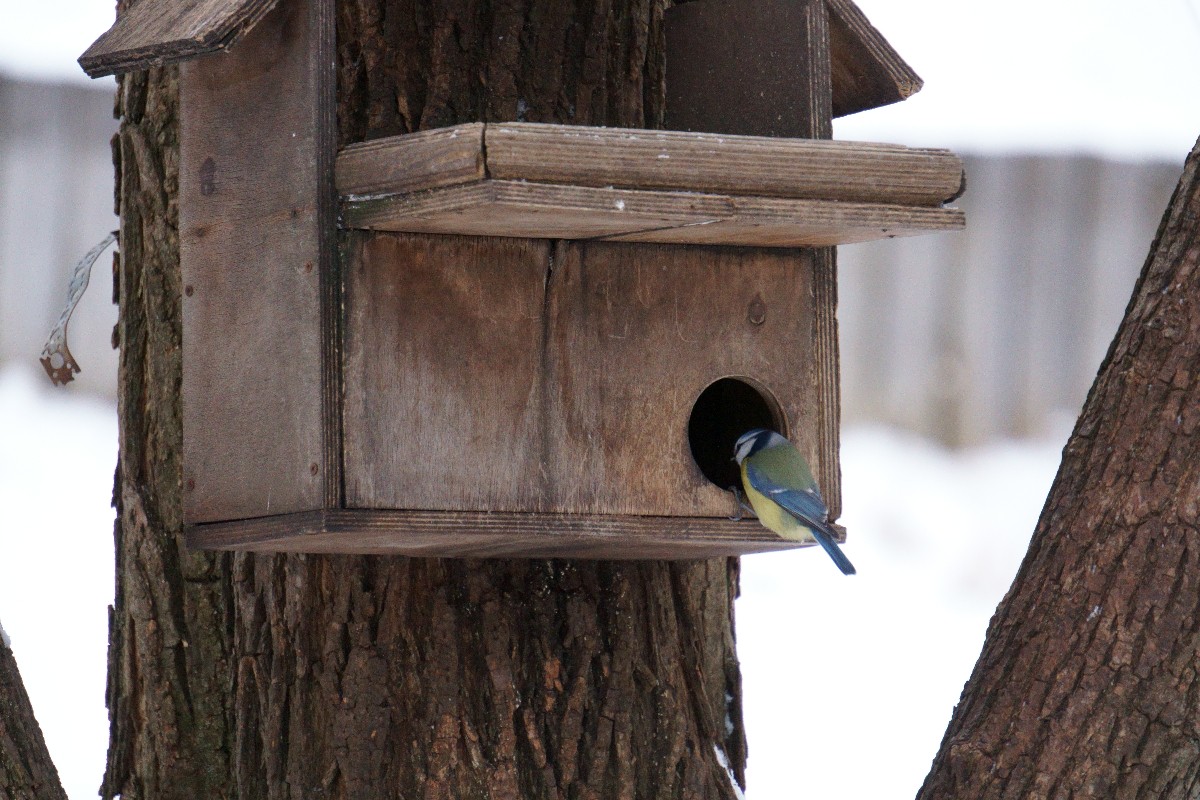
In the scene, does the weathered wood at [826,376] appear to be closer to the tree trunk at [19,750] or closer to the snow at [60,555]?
the tree trunk at [19,750]

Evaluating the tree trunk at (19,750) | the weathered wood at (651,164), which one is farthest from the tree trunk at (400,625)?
the tree trunk at (19,750)

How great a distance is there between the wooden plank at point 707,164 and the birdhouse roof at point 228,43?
298 millimetres

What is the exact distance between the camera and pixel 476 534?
2621mm

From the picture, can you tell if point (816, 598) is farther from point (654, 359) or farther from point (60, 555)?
point (654, 359)

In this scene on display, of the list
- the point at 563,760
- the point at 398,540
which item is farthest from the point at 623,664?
the point at 398,540

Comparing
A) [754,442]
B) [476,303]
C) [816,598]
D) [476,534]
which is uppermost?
[476,303]

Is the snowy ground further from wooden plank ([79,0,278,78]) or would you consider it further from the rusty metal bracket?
wooden plank ([79,0,278,78])

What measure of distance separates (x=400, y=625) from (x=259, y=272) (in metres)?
0.66

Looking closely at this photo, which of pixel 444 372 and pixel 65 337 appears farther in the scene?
pixel 65 337

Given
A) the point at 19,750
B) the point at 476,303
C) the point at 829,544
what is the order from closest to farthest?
the point at 19,750, the point at 476,303, the point at 829,544

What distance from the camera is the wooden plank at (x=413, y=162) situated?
238 centimetres

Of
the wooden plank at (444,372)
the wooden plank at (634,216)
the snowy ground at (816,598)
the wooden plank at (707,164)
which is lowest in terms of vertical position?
the snowy ground at (816,598)

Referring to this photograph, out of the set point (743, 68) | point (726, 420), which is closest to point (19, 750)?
point (726, 420)

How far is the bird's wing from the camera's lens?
2.79 meters
